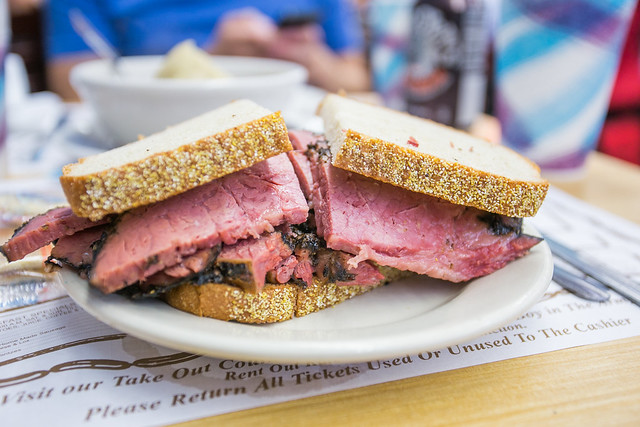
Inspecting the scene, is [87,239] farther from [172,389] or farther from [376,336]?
[376,336]

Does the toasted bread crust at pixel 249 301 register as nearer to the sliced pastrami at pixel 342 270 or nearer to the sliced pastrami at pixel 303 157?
the sliced pastrami at pixel 342 270

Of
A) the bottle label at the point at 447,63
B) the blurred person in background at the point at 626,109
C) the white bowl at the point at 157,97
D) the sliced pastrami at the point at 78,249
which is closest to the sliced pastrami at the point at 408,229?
the sliced pastrami at the point at 78,249

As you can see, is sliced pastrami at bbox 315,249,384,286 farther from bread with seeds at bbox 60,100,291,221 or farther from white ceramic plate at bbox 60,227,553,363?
bread with seeds at bbox 60,100,291,221

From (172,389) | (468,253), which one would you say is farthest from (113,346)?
(468,253)

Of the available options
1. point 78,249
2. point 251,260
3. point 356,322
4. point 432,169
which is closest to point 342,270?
point 356,322

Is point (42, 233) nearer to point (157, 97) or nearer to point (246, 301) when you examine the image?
point (246, 301)

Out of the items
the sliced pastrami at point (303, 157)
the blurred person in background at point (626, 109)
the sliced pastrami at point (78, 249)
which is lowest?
the blurred person in background at point (626, 109)
